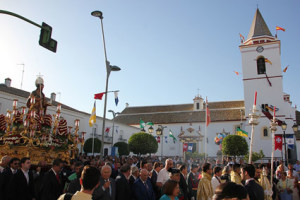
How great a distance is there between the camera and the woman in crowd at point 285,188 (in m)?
8.41

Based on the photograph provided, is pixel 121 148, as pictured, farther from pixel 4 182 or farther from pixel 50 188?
pixel 50 188

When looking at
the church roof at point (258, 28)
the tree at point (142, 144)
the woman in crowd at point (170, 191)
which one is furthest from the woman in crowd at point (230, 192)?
the church roof at point (258, 28)

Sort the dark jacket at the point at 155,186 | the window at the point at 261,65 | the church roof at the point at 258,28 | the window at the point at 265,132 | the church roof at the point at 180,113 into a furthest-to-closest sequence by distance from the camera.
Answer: the church roof at the point at 180,113 < the church roof at the point at 258,28 < the window at the point at 261,65 < the window at the point at 265,132 < the dark jacket at the point at 155,186

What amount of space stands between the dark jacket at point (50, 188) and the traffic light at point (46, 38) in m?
4.57

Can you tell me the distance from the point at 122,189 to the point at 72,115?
98.3ft

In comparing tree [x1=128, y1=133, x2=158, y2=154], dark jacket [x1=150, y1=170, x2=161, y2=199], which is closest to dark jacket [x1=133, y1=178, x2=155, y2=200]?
dark jacket [x1=150, y1=170, x2=161, y2=199]

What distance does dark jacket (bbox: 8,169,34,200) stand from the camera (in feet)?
19.8

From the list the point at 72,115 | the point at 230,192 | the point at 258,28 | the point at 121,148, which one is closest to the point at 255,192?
the point at 230,192

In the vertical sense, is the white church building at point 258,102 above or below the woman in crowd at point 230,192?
above

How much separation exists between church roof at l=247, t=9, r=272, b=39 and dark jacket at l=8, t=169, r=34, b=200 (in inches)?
1448

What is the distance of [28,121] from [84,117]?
83.2ft

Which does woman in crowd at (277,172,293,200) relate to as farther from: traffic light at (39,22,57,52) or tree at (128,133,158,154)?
tree at (128,133,158,154)

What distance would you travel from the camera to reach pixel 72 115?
34438 mm

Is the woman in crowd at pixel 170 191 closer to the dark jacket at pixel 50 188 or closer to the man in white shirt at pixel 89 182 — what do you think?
the man in white shirt at pixel 89 182
